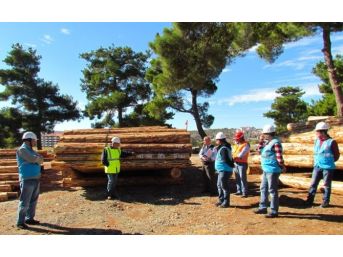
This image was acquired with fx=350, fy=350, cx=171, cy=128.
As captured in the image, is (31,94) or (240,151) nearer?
(240,151)

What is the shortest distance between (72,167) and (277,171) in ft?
19.8

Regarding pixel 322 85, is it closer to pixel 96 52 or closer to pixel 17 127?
pixel 96 52

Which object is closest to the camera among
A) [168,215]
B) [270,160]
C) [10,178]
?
[270,160]

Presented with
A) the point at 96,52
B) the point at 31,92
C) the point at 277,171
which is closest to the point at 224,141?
the point at 277,171

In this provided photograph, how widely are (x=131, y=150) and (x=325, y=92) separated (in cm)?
2559

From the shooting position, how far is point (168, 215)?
25.9ft

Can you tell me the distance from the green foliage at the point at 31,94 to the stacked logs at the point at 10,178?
1415 centimetres

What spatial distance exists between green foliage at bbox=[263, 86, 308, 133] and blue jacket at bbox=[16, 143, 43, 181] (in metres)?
34.7

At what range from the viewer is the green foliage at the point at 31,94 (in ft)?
93.5

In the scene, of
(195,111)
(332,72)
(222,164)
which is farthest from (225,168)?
(195,111)

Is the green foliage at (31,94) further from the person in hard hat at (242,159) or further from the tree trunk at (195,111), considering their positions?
the person in hard hat at (242,159)

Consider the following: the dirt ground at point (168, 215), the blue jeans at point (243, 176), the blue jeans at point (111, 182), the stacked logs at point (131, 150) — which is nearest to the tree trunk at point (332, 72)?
the dirt ground at point (168, 215)

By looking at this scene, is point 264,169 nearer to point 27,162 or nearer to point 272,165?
point 272,165

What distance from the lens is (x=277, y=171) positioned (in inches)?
275
